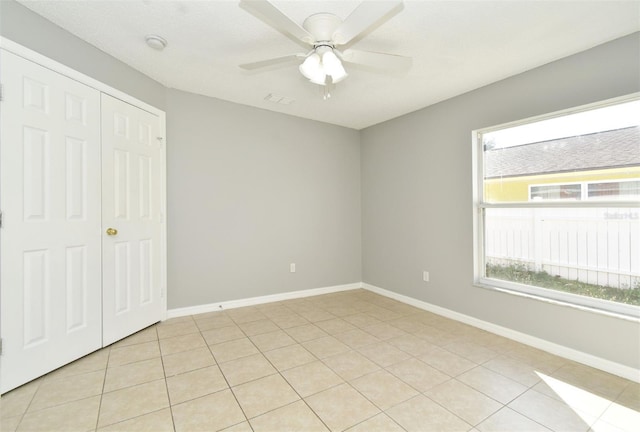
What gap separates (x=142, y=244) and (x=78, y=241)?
62 cm

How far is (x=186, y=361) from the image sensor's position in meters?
2.30

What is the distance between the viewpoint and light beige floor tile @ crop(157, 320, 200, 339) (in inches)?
110

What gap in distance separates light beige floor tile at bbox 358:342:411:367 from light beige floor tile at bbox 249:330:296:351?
0.69 metres

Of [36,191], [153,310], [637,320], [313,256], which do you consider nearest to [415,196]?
[313,256]

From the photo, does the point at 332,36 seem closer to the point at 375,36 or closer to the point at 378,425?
the point at 375,36

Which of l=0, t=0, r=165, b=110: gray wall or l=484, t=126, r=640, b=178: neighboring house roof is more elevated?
l=0, t=0, r=165, b=110: gray wall

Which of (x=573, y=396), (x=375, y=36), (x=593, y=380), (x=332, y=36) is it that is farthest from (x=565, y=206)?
(x=332, y=36)

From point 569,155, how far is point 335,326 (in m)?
2.72

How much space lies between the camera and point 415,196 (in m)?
3.78

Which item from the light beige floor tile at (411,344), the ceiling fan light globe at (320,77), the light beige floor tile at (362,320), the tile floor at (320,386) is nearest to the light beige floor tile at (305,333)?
the tile floor at (320,386)

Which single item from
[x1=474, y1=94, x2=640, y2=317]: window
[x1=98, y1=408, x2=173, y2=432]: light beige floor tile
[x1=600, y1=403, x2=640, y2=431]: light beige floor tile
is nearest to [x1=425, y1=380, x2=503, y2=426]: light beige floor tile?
[x1=600, y1=403, x2=640, y2=431]: light beige floor tile

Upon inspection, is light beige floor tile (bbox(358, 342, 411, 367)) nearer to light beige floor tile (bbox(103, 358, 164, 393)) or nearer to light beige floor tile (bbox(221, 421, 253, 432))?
light beige floor tile (bbox(221, 421, 253, 432))

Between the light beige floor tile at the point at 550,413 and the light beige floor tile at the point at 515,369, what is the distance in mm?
160

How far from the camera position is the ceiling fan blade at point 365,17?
1452 millimetres
